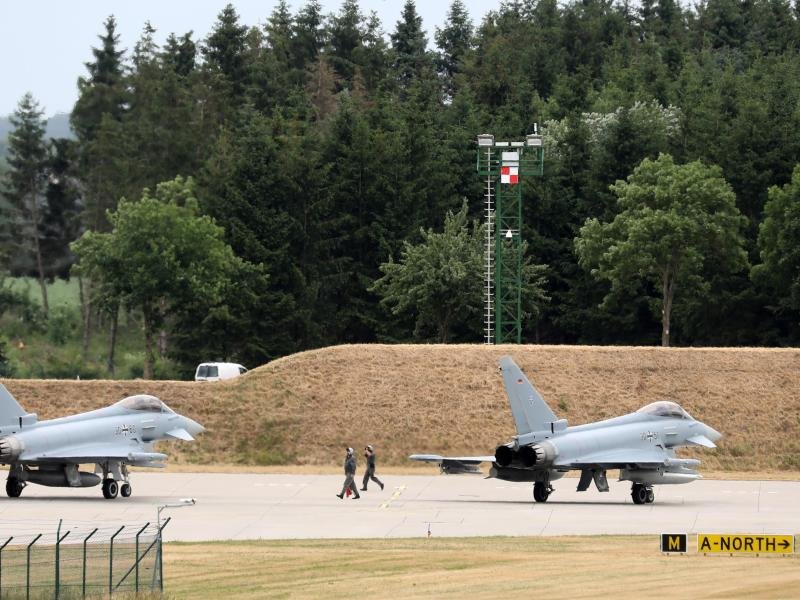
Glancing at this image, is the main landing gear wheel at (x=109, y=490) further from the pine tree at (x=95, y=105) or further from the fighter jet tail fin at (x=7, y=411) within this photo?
the pine tree at (x=95, y=105)

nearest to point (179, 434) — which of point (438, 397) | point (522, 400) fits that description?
point (522, 400)

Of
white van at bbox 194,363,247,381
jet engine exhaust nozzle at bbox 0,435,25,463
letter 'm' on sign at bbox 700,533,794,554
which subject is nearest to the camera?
letter 'm' on sign at bbox 700,533,794,554

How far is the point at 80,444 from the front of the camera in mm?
46250

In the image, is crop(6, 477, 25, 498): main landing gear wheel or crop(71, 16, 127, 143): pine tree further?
crop(71, 16, 127, 143): pine tree

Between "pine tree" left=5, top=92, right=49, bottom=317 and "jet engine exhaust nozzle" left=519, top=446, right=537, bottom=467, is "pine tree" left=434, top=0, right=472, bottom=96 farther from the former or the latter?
"jet engine exhaust nozzle" left=519, top=446, right=537, bottom=467

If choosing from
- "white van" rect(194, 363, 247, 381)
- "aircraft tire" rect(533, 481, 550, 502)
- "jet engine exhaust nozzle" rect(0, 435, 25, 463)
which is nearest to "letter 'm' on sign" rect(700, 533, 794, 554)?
"aircraft tire" rect(533, 481, 550, 502)

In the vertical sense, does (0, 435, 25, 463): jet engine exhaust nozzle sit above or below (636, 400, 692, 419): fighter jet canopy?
below

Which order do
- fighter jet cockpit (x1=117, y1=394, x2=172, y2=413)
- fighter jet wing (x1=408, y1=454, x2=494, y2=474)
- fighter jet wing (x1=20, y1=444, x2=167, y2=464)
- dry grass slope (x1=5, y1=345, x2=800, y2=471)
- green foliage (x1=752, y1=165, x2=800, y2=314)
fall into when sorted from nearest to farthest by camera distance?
fighter jet wing (x1=408, y1=454, x2=494, y2=474) < fighter jet wing (x1=20, y1=444, x2=167, y2=464) < fighter jet cockpit (x1=117, y1=394, x2=172, y2=413) < dry grass slope (x1=5, y1=345, x2=800, y2=471) < green foliage (x1=752, y1=165, x2=800, y2=314)

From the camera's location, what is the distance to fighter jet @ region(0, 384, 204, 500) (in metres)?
45.2

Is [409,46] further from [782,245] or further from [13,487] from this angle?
[13,487]

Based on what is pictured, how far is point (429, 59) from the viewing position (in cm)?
15250

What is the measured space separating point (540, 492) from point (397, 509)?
4.30 metres

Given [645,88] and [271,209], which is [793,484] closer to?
[271,209]

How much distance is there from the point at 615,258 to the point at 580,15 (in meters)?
74.2
